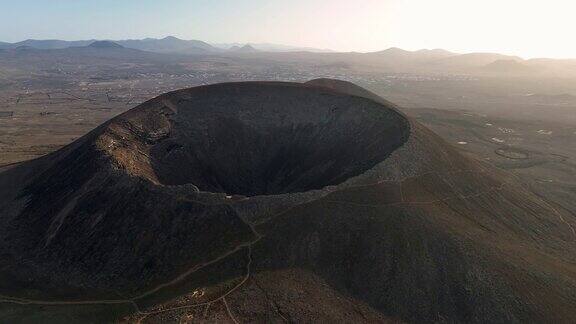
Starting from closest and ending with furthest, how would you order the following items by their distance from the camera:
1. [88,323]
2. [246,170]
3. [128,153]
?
[88,323] → [128,153] → [246,170]

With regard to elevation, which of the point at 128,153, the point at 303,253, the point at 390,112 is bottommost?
the point at 303,253

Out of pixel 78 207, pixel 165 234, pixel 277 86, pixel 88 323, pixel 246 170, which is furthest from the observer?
pixel 277 86

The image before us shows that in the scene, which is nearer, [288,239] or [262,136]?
[288,239]

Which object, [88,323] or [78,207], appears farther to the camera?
[78,207]

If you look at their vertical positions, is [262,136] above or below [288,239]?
above

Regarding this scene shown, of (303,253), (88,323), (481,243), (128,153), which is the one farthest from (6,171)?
(481,243)

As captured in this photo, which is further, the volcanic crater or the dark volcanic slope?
the volcanic crater

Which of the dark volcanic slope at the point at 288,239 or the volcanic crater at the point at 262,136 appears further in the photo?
the volcanic crater at the point at 262,136

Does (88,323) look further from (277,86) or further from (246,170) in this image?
(277,86)
